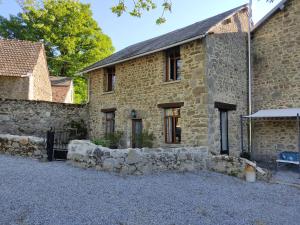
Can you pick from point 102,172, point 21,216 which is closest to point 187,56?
point 102,172

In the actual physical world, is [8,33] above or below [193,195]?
above

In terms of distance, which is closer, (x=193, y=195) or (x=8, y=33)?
(x=193, y=195)

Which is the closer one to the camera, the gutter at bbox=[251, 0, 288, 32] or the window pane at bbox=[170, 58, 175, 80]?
the gutter at bbox=[251, 0, 288, 32]

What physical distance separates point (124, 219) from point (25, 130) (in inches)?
457

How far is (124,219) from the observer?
4512 millimetres

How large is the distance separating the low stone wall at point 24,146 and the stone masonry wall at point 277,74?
943 cm

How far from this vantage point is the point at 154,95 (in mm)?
12469

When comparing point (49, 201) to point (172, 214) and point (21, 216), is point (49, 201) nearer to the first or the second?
point (21, 216)

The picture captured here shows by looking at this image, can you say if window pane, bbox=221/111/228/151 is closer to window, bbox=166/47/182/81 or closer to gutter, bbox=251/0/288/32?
window, bbox=166/47/182/81

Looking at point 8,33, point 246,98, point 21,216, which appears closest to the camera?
point 21,216

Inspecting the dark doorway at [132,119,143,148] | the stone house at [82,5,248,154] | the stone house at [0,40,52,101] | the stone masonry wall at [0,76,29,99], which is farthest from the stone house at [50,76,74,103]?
the dark doorway at [132,119,143,148]

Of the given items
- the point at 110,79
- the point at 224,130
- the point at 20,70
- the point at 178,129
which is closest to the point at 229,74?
the point at 224,130

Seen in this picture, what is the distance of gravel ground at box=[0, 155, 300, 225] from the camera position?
4.56m

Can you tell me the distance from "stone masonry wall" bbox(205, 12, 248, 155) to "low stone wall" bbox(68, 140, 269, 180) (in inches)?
46.0
